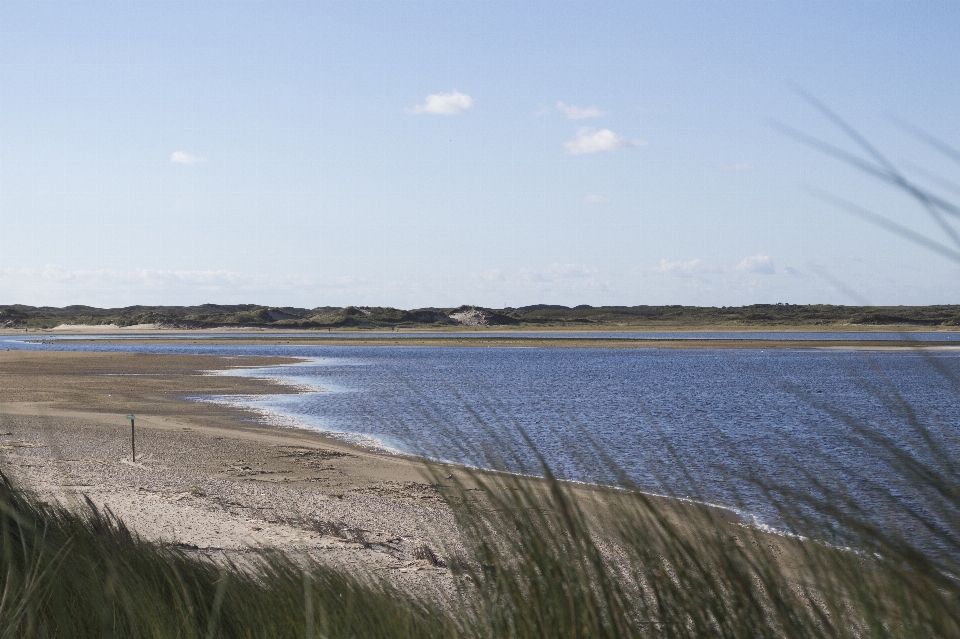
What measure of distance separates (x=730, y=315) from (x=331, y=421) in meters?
141

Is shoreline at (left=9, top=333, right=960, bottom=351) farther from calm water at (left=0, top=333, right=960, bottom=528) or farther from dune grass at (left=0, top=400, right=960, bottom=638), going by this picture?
dune grass at (left=0, top=400, right=960, bottom=638)

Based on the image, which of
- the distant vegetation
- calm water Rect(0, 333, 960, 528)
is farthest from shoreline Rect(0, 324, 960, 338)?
calm water Rect(0, 333, 960, 528)

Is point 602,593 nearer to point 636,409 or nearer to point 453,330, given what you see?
point 636,409

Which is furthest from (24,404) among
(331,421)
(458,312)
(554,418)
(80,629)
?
(458,312)

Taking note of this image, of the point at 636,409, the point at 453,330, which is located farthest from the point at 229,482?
the point at 453,330

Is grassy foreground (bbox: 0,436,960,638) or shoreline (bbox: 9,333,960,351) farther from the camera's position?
shoreline (bbox: 9,333,960,351)

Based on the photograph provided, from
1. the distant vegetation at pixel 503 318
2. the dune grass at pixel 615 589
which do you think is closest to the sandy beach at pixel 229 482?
the dune grass at pixel 615 589

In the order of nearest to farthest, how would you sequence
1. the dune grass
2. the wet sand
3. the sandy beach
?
→ the dune grass < the wet sand < the sandy beach

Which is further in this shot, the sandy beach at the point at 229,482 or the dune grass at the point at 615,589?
the sandy beach at the point at 229,482

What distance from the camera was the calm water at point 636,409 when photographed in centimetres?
453

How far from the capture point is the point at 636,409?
27984mm

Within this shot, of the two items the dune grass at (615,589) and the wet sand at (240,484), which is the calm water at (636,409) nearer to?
the dune grass at (615,589)

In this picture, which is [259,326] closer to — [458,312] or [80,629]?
[458,312]

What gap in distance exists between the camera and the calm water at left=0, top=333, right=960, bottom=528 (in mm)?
4531
